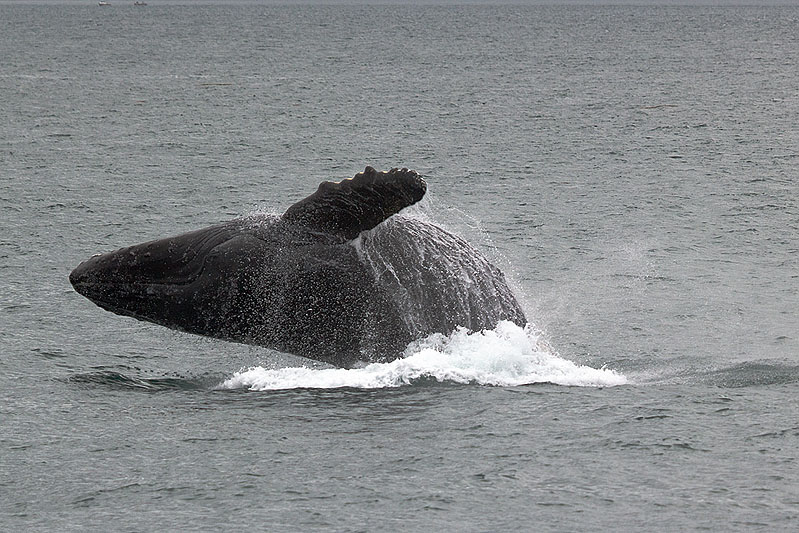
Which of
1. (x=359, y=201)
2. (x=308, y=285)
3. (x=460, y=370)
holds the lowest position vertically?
(x=460, y=370)

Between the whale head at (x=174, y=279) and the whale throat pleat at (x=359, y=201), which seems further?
the whale head at (x=174, y=279)

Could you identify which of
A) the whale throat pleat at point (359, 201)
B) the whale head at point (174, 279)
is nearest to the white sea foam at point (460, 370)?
the whale head at point (174, 279)

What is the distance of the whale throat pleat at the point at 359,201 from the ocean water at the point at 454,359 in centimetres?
213

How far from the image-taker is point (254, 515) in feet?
42.7

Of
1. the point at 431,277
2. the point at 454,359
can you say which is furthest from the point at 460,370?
the point at 431,277

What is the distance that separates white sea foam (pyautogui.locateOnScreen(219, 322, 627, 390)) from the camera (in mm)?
16656

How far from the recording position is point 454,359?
16812 mm

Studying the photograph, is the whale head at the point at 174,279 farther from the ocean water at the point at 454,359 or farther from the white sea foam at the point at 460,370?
the white sea foam at the point at 460,370

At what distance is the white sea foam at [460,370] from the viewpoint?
1666 cm

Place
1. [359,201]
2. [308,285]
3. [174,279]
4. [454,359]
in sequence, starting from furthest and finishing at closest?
[454,359] < [174,279] < [308,285] < [359,201]

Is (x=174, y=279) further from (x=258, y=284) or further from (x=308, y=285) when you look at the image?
(x=308, y=285)

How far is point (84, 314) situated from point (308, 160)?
2607cm

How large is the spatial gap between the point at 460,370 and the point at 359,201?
308 centimetres

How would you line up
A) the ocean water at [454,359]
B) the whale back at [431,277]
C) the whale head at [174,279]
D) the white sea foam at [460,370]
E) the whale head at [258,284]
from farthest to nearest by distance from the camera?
the white sea foam at [460,370] < the whale head at [174,279] < the whale back at [431,277] < the whale head at [258,284] < the ocean water at [454,359]
